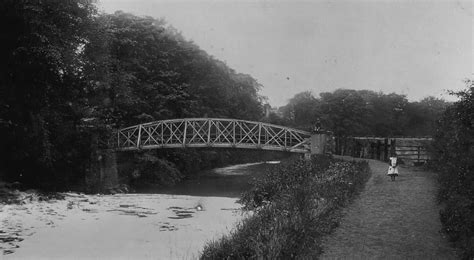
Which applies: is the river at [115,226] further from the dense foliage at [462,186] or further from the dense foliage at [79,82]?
the dense foliage at [462,186]

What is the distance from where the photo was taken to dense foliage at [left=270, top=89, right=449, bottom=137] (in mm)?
61406

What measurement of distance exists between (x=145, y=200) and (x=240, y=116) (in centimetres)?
2663

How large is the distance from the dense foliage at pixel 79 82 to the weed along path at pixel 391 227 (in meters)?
13.7

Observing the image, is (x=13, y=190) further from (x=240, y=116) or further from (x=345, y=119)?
(x=345, y=119)

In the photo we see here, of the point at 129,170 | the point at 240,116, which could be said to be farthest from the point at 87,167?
the point at 240,116

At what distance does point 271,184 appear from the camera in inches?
707

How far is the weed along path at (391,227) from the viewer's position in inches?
324

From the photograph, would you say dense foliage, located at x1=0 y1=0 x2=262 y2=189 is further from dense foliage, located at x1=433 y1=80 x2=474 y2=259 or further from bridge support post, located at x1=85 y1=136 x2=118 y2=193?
dense foliage, located at x1=433 y1=80 x2=474 y2=259

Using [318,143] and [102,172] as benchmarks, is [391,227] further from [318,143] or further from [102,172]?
[102,172]

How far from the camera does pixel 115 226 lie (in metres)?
15.0

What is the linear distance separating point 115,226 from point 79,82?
1147 cm

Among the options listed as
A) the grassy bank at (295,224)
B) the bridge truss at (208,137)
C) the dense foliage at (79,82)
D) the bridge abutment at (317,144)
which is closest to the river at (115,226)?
the grassy bank at (295,224)

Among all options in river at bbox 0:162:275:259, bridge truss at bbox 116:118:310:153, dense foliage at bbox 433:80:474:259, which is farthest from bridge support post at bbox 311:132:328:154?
dense foliage at bbox 433:80:474:259

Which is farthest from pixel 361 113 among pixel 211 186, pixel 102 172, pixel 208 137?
pixel 102 172
